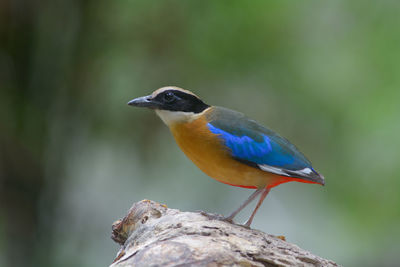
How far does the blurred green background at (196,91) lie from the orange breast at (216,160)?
4.10m

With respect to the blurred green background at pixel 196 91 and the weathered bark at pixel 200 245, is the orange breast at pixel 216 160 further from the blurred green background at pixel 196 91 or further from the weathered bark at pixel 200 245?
the blurred green background at pixel 196 91

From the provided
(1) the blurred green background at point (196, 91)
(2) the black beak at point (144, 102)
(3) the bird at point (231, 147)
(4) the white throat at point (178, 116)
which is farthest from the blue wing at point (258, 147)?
(1) the blurred green background at point (196, 91)

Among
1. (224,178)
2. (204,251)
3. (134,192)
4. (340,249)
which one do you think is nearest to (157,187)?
(134,192)

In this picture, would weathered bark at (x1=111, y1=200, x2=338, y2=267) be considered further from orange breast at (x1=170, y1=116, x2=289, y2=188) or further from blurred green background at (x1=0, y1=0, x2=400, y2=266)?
blurred green background at (x1=0, y1=0, x2=400, y2=266)

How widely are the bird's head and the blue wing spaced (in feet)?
0.76

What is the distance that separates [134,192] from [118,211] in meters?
0.45

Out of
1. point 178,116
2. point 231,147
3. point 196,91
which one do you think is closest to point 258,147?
point 231,147

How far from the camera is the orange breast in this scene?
4641mm

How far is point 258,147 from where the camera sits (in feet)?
15.7

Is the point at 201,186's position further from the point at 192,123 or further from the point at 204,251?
the point at 204,251

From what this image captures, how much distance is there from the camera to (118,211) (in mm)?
9320

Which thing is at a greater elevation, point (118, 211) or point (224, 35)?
point (224, 35)

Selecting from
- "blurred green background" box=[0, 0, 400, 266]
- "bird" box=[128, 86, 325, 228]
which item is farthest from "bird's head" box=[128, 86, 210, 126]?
"blurred green background" box=[0, 0, 400, 266]

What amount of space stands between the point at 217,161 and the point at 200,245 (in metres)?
1.13
